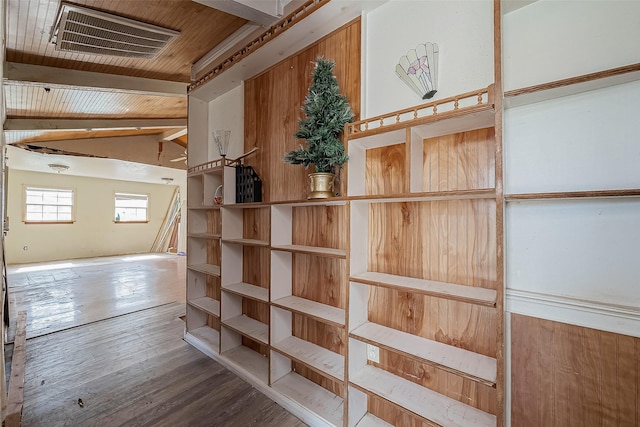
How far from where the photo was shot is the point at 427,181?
1.41 meters

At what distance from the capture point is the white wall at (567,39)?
96 centimetres

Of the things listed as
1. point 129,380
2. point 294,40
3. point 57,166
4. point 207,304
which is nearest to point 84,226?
point 57,166

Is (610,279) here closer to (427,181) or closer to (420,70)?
(427,181)

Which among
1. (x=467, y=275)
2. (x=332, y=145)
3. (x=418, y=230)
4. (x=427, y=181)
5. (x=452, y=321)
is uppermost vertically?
(x=332, y=145)

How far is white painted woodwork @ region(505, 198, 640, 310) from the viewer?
950 mm

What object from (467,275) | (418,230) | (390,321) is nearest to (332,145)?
(418,230)

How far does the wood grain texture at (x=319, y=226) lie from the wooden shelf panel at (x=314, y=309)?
0.40m

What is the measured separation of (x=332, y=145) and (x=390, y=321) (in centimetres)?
105

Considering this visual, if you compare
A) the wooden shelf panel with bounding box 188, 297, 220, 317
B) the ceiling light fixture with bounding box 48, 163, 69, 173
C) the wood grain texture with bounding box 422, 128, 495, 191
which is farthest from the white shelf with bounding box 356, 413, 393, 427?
the ceiling light fixture with bounding box 48, 163, 69, 173

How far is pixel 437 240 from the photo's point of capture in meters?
1.39

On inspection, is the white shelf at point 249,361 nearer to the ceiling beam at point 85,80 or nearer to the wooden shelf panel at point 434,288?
the wooden shelf panel at point 434,288

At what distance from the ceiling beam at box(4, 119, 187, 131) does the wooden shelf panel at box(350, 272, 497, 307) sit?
179 inches

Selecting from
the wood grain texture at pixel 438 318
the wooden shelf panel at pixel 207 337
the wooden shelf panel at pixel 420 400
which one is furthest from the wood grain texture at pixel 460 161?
the wooden shelf panel at pixel 207 337

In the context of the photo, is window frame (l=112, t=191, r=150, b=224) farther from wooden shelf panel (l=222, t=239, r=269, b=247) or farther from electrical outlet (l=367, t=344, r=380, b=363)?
electrical outlet (l=367, t=344, r=380, b=363)
